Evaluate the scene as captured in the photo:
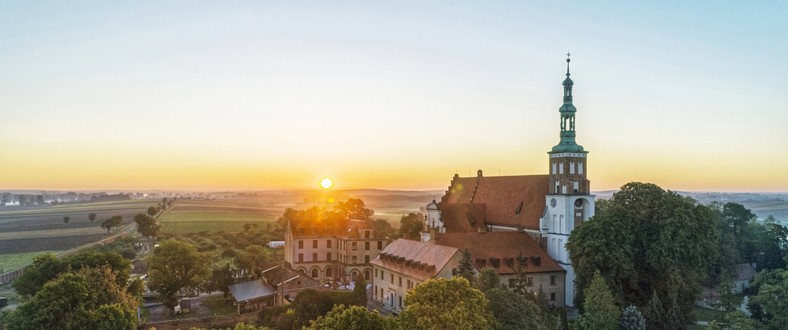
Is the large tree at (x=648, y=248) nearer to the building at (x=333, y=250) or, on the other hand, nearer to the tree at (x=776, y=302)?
the tree at (x=776, y=302)

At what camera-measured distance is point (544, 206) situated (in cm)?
6200

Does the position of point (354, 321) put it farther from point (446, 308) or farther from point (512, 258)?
point (512, 258)

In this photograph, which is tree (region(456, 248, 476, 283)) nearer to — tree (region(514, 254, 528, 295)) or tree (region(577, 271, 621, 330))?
tree (region(514, 254, 528, 295))

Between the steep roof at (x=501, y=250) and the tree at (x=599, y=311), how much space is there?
503 inches

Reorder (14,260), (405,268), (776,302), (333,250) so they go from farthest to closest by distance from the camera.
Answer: (14,260), (333,250), (405,268), (776,302)

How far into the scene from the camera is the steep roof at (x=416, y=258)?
174 feet

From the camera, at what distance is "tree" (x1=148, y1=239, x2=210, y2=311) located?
2336 inches

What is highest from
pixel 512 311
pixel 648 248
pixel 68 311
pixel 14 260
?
pixel 648 248

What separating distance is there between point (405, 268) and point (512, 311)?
21736mm

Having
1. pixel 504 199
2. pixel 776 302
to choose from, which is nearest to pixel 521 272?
pixel 776 302

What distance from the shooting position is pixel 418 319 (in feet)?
106

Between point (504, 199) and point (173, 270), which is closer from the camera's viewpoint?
point (173, 270)

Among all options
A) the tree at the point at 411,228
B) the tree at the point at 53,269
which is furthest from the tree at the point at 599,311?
the tree at the point at 411,228

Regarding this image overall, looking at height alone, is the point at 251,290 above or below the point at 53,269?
below
